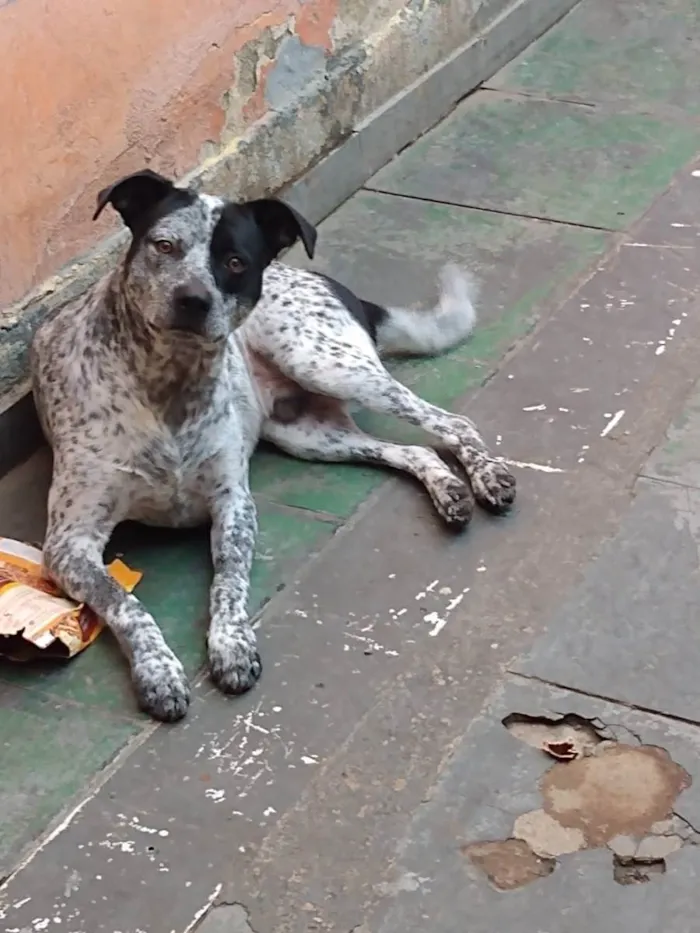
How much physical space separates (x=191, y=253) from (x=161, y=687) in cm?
83

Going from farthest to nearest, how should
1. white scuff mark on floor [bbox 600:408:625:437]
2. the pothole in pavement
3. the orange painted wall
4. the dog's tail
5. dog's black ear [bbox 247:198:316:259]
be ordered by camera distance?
the dog's tail → white scuff mark on floor [bbox 600:408:625:437] → the orange painted wall → dog's black ear [bbox 247:198:316:259] → the pothole in pavement

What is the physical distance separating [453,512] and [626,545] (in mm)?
380

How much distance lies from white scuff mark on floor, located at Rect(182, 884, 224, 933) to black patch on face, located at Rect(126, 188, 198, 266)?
4.02 feet

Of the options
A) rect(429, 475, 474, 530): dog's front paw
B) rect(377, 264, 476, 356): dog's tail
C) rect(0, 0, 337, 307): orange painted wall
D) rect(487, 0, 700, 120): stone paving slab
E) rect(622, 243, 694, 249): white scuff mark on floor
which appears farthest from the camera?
rect(487, 0, 700, 120): stone paving slab

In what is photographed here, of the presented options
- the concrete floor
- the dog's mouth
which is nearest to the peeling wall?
the concrete floor

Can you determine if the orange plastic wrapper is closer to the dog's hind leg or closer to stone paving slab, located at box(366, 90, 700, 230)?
the dog's hind leg

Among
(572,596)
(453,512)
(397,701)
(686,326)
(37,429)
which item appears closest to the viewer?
(397,701)

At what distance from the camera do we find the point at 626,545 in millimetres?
3078

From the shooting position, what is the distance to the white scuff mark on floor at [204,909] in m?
2.24

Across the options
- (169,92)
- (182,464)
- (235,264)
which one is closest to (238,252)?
(235,264)

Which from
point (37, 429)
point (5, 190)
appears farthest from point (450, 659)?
point (5, 190)

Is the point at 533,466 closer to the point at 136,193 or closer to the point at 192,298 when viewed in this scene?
the point at 192,298

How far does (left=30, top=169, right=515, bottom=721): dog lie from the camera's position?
2742 millimetres

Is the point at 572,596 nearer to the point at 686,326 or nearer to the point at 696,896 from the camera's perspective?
the point at 696,896
